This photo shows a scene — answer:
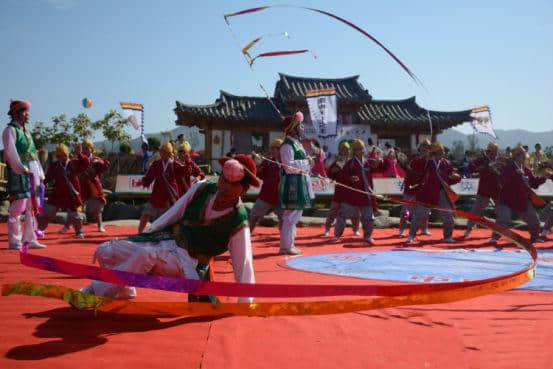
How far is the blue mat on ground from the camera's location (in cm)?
512

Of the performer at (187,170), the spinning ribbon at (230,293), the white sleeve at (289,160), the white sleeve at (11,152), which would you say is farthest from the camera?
the performer at (187,170)

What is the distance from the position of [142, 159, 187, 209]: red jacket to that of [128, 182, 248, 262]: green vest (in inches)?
190

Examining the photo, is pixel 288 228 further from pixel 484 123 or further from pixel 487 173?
pixel 484 123

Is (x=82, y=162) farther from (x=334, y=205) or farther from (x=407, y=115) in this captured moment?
(x=407, y=115)

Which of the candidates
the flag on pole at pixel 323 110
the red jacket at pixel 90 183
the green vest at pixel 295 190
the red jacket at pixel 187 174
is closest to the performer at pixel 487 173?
the green vest at pixel 295 190

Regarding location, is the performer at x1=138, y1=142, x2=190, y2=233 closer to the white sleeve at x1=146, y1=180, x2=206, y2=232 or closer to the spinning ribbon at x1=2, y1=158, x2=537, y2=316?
the white sleeve at x1=146, y1=180, x2=206, y2=232

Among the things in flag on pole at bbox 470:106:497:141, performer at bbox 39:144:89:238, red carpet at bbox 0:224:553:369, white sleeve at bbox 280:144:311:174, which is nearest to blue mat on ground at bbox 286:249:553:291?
red carpet at bbox 0:224:553:369

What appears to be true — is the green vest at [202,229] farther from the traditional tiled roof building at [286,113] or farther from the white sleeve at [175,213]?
the traditional tiled roof building at [286,113]

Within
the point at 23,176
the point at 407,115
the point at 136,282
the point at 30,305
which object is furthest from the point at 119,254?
the point at 407,115

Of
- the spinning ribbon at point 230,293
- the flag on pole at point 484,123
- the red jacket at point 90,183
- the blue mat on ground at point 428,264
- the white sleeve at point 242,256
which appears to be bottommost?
the blue mat on ground at point 428,264

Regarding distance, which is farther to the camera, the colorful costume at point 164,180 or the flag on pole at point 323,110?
the flag on pole at point 323,110

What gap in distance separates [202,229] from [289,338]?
974mm

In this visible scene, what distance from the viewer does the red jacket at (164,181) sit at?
8.38 meters

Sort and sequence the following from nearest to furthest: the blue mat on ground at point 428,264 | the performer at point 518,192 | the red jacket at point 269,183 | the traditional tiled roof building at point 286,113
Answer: the blue mat on ground at point 428,264 → the red jacket at point 269,183 → the performer at point 518,192 → the traditional tiled roof building at point 286,113
